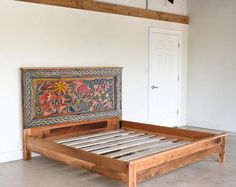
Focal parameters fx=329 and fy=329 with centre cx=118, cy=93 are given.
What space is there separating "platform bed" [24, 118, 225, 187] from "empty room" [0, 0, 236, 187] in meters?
0.01

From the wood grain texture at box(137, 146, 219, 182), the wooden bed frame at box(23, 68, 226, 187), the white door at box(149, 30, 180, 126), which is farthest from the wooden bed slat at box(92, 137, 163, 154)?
the white door at box(149, 30, 180, 126)

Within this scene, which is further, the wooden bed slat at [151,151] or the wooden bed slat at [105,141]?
the wooden bed slat at [105,141]

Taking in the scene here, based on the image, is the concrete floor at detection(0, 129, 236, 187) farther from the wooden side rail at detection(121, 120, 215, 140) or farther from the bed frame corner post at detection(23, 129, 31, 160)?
the wooden side rail at detection(121, 120, 215, 140)

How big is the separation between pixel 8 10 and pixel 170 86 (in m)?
3.73

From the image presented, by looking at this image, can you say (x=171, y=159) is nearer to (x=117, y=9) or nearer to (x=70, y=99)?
(x=70, y=99)

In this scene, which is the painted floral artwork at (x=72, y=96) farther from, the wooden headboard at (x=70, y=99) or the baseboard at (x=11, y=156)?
the baseboard at (x=11, y=156)

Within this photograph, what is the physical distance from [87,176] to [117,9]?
10.2 ft

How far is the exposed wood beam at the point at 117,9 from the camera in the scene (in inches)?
198

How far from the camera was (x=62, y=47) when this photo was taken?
5.04 meters

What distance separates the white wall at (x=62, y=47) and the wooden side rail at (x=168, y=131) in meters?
0.69

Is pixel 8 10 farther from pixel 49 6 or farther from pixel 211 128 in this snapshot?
pixel 211 128

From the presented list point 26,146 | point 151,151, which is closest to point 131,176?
point 151,151

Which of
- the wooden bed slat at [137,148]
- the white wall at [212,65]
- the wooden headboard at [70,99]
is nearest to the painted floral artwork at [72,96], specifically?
the wooden headboard at [70,99]

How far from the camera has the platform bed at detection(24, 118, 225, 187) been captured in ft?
11.0
